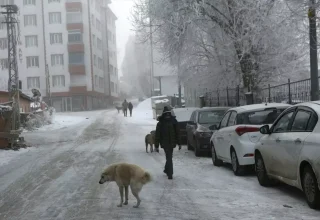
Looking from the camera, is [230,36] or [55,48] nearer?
[230,36]

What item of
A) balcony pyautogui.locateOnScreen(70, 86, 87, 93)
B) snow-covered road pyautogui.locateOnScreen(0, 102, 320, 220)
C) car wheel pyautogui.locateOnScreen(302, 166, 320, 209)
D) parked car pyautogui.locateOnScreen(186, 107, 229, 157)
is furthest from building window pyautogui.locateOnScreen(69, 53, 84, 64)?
car wheel pyautogui.locateOnScreen(302, 166, 320, 209)

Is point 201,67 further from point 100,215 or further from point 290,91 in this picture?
point 100,215

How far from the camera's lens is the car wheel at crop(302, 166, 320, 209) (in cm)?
648

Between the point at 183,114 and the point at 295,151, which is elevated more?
the point at 183,114

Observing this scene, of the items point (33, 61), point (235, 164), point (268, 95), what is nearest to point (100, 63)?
point (33, 61)

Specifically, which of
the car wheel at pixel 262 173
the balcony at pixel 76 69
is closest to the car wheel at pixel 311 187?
the car wheel at pixel 262 173

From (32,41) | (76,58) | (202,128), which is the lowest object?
(202,128)

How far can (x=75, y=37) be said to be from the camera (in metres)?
70.3

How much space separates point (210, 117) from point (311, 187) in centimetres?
878

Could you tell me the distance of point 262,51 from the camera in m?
18.7

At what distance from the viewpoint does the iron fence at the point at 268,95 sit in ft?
45.1

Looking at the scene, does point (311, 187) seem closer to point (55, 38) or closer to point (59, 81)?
point (59, 81)

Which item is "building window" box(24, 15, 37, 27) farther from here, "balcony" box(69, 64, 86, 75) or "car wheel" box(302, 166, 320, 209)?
"car wheel" box(302, 166, 320, 209)

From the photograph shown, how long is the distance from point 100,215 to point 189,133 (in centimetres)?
910
